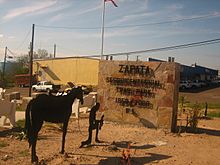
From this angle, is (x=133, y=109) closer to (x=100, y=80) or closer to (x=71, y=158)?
(x=100, y=80)

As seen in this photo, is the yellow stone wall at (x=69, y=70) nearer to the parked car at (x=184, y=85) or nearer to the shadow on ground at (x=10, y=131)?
the parked car at (x=184, y=85)

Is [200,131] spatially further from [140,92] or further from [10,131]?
[10,131]

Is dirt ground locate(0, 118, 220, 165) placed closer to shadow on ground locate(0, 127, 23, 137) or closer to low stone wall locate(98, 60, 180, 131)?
shadow on ground locate(0, 127, 23, 137)

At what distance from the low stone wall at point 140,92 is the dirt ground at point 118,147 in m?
0.59

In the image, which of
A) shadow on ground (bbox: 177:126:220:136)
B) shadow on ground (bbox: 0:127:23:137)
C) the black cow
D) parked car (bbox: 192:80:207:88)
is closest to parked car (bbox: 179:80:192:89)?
parked car (bbox: 192:80:207:88)

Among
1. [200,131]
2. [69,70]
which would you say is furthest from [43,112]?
[69,70]

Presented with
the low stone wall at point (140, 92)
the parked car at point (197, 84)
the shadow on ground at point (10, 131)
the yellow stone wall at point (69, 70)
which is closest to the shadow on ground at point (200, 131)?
the low stone wall at point (140, 92)

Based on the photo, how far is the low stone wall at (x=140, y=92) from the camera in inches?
596

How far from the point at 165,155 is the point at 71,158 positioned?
3.00 metres

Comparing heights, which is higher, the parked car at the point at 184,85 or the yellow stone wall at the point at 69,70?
the yellow stone wall at the point at 69,70

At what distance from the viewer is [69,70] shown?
56406 millimetres

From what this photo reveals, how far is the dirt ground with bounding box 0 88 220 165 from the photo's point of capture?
366 inches

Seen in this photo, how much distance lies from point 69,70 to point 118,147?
46.0 meters

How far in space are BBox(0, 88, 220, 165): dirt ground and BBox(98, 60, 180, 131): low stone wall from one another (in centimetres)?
59
